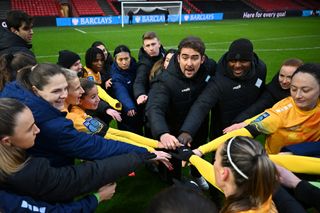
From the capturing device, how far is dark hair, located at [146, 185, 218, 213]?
1367 mm

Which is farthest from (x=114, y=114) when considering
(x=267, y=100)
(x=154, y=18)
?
(x=154, y=18)

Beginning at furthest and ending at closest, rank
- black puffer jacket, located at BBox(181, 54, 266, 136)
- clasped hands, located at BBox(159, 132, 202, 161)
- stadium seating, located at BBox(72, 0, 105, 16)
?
1. stadium seating, located at BBox(72, 0, 105, 16)
2. black puffer jacket, located at BBox(181, 54, 266, 136)
3. clasped hands, located at BBox(159, 132, 202, 161)

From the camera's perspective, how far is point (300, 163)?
8.54 ft

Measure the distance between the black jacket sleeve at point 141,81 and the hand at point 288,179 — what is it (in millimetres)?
2712

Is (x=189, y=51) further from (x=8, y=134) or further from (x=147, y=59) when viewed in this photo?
(x=8, y=134)

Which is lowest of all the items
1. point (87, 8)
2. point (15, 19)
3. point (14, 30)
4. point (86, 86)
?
point (86, 86)

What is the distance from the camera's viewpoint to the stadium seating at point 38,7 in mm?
25719

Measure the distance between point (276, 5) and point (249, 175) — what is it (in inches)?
1541

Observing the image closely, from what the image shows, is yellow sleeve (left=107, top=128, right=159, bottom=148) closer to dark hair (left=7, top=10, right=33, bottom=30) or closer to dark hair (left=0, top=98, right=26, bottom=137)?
dark hair (left=0, top=98, right=26, bottom=137)

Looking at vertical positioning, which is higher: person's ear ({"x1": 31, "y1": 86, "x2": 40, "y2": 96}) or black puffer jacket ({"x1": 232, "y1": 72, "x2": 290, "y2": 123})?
person's ear ({"x1": 31, "y1": 86, "x2": 40, "y2": 96})

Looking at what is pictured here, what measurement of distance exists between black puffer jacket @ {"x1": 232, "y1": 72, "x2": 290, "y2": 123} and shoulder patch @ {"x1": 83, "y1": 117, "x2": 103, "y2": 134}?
1.70 m

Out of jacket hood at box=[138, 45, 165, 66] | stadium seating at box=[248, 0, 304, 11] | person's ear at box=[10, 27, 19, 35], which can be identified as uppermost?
stadium seating at box=[248, 0, 304, 11]

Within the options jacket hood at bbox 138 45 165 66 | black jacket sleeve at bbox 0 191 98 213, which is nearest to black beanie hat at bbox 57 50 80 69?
jacket hood at bbox 138 45 165 66

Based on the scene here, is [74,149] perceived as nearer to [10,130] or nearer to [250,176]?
[10,130]
